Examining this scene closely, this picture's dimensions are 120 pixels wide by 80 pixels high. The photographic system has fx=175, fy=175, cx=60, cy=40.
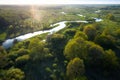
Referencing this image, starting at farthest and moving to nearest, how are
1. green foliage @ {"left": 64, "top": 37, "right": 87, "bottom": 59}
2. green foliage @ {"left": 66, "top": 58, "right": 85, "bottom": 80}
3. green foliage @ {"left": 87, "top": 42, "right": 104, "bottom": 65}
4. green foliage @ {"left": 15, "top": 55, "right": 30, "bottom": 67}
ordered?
green foliage @ {"left": 15, "top": 55, "right": 30, "bottom": 67} → green foliage @ {"left": 64, "top": 37, "right": 87, "bottom": 59} → green foliage @ {"left": 87, "top": 42, "right": 104, "bottom": 65} → green foliage @ {"left": 66, "top": 58, "right": 85, "bottom": 80}

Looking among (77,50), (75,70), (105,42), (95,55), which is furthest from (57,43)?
(75,70)

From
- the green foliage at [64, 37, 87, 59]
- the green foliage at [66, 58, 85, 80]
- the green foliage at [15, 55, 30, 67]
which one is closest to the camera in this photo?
the green foliage at [66, 58, 85, 80]

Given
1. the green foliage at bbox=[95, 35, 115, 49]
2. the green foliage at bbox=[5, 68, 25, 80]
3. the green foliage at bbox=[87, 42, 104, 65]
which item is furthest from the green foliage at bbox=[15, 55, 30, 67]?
the green foliage at bbox=[95, 35, 115, 49]

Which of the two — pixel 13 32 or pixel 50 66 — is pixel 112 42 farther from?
pixel 13 32

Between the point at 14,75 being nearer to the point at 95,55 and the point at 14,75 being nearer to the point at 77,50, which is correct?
the point at 77,50

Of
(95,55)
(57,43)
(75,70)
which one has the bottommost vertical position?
(57,43)

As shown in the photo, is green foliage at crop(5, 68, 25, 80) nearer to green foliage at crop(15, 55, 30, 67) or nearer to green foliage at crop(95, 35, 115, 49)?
green foliage at crop(15, 55, 30, 67)

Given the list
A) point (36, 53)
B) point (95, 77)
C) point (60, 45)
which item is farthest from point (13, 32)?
point (95, 77)

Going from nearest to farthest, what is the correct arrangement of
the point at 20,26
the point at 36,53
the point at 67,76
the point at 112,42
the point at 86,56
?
→ the point at 67,76
the point at 86,56
the point at 36,53
the point at 112,42
the point at 20,26

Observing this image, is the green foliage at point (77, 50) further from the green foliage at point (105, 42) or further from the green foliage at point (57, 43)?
the green foliage at point (105, 42)

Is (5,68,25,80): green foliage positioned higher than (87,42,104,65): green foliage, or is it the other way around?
(87,42,104,65): green foliage

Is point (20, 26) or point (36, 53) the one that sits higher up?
point (36, 53)
